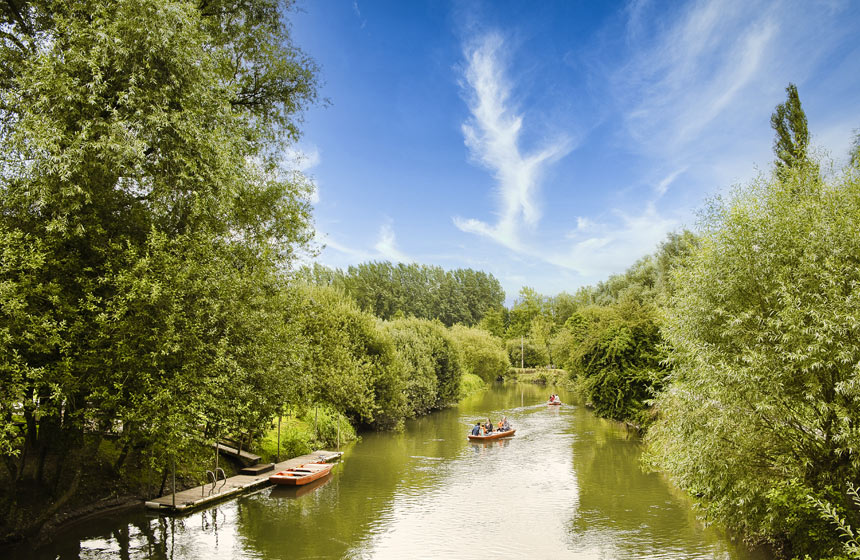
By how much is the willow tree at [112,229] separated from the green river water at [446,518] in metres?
3.54

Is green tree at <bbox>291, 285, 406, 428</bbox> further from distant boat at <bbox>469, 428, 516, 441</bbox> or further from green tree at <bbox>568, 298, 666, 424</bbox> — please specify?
green tree at <bbox>568, 298, 666, 424</bbox>

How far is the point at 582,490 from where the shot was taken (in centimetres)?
2314

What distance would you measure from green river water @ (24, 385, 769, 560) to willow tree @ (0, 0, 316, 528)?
11.6 ft

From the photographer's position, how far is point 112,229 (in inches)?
611

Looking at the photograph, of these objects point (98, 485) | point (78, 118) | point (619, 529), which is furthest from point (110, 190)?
point (619, 529)

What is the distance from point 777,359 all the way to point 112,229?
18.0 m

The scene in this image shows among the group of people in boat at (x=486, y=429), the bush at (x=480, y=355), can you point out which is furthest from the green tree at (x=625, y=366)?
the bush at (x=480, y=355)

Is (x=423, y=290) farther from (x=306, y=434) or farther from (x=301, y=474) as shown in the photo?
(x=301, y=474)

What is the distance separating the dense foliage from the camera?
385ft

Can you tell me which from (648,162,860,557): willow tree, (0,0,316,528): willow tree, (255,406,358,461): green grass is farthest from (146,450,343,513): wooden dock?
(648,162,860,557): willow tree

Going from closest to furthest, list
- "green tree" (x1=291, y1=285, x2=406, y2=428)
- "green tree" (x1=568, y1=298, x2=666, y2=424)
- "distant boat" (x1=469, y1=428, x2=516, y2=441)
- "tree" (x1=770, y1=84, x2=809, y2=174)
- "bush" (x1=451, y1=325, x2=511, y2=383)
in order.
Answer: "tree" (x1=770, y1=84, x2=809, y2=174), "green tree" (x1=291, y1=285, x2=406, y2=428), "green tree" (x1=568, y1=298, x2=666, y2=424), "distant boat" (x1=469, y1=428, x2=516, y2=441), "bush" (x1=451, y1=325, x2=511, y2=383)

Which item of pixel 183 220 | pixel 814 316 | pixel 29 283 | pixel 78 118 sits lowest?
pixel 814 316

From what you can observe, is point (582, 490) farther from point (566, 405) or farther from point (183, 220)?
point (566, 405)

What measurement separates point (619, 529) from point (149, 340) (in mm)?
15959
